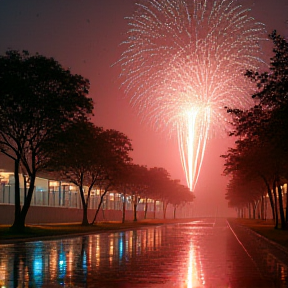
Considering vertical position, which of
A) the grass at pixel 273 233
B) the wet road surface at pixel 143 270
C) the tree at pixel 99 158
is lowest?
the wet road surface at pixel 143 270

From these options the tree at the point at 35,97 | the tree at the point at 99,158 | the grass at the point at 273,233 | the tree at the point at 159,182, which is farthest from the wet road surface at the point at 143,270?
the tree at the point at 159,182

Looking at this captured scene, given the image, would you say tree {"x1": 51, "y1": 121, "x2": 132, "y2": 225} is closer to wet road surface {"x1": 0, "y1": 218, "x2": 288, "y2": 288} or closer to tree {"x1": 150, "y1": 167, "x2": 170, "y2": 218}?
wet road surface {"x1": 0, "y1": 218, "x2": 288, "y2": 288}

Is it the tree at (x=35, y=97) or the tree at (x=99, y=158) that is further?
the tree at (x=99, y=158)

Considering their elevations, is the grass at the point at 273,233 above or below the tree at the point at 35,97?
below

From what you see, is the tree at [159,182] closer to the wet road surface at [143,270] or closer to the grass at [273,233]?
the grass at [273,233]

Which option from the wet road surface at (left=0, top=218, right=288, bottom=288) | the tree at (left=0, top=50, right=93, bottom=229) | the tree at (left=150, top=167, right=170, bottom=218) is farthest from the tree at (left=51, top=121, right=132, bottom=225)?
the tree at (left=150, top=167, right=170, bottom=218)

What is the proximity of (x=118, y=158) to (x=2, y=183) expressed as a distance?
1448 centimetres

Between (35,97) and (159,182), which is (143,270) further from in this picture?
(159,182)

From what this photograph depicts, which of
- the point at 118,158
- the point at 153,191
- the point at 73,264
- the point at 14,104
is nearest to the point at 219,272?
the point at 73,264

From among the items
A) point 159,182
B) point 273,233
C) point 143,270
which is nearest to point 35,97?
point 273,233

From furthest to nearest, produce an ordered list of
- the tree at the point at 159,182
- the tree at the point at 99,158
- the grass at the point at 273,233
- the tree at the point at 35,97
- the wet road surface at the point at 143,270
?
the tree at the point at 159,182 → the tree at the point at 99,158 → the tree at the point at 35,97 → the grass at the point at 273,233 → the wet road surface at the point at 143,270

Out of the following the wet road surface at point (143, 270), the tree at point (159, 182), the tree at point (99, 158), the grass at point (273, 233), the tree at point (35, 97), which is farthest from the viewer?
the tree at point (159, 182)

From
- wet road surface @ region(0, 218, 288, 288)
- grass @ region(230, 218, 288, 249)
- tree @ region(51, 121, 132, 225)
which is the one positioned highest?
tree @ region(51, 121, 132, 225)

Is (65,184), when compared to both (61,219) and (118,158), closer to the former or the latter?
(61,219)
